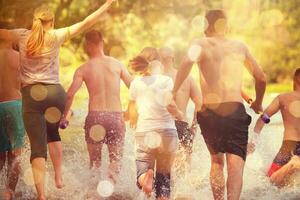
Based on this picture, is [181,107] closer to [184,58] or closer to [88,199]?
[184,58]

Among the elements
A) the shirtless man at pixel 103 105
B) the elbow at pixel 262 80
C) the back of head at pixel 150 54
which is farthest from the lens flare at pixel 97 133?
the elbow at pixel 262 80

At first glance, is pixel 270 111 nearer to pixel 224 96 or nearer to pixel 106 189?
pixel 224 96

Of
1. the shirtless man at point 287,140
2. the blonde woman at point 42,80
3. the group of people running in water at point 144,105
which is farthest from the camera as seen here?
the shirtless man at point 287,140

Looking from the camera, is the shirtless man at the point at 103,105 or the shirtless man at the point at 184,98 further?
the shirtless man at the point at 103,105

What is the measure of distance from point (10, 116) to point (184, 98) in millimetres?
1165

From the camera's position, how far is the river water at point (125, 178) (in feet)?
13.5

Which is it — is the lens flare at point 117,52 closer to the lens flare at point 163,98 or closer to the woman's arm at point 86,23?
the woman's arm at point 86,23

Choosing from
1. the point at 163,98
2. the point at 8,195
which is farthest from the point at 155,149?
the point at 8,195

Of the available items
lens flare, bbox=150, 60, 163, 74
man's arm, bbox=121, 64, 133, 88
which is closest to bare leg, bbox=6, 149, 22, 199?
man's arm, bbox=121, 64, 133, 88

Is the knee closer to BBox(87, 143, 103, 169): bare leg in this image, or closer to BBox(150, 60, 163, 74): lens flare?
BBox(150, 60, 163, 74): lens flare

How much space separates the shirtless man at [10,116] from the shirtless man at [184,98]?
0.99 metres

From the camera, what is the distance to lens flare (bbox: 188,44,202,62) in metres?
3.77

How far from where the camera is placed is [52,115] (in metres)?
3.93

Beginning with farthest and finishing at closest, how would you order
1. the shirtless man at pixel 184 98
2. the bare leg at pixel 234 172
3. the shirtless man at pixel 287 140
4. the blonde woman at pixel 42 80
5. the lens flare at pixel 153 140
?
the shirtless man at pixel 287 140, the shirtless man at pixel 184 98, the blonde woman at pixel 42 80, the bare leg at pixel 234 172, the lens flare at pixel 153 140
